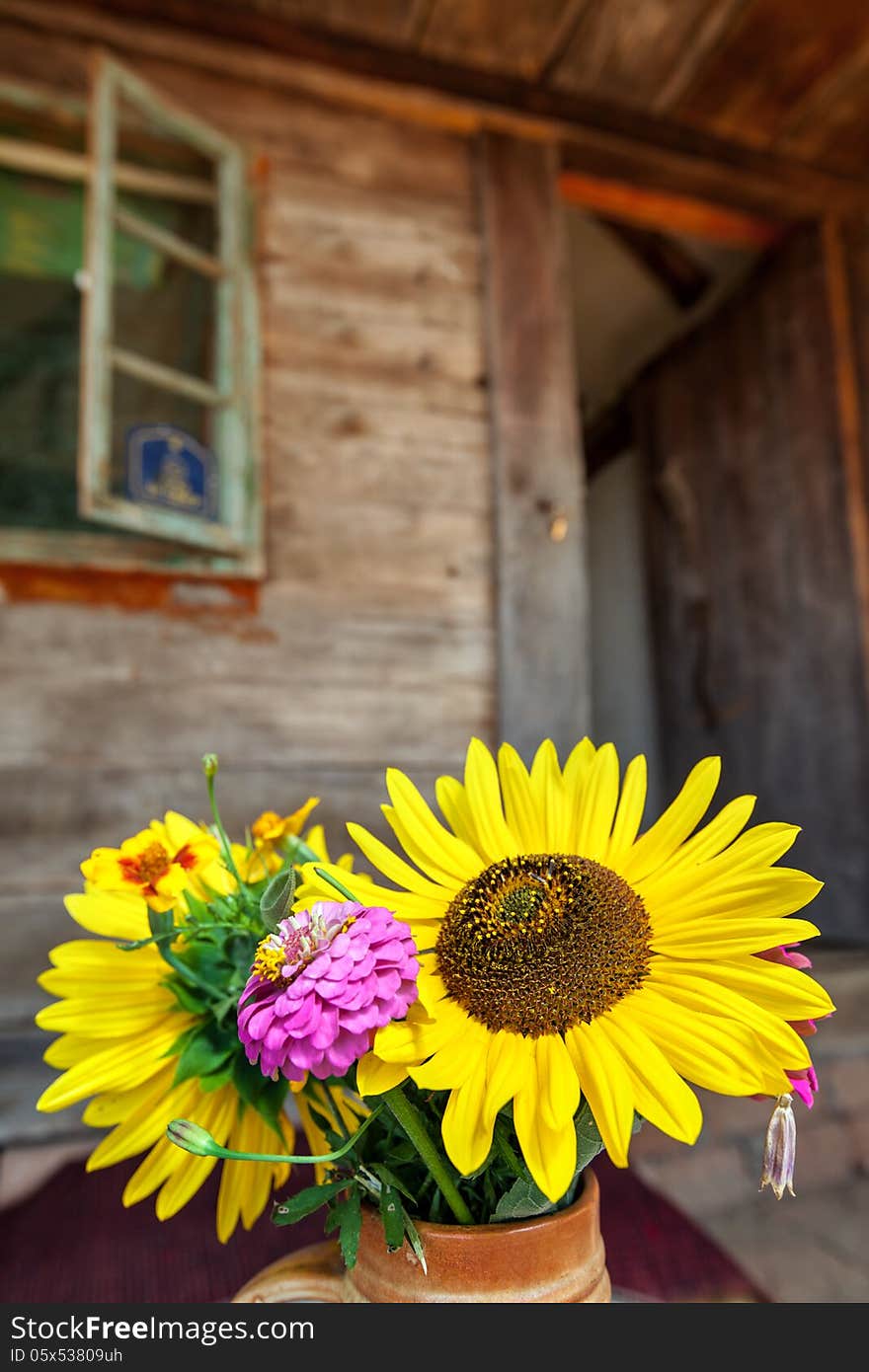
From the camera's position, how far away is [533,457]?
223cm

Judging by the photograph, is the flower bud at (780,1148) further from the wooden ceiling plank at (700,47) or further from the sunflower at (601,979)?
the wooden ceiling plank at (700,47)

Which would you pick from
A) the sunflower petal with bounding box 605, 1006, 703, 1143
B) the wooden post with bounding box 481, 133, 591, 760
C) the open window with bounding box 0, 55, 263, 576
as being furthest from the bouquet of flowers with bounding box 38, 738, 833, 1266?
the wooden post with bounding box 481, 133, 591, 760

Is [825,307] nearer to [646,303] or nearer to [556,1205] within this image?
[646,303]

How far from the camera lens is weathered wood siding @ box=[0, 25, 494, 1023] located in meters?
1.83

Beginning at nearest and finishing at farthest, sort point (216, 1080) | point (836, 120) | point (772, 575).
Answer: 1. point (216, 1080)
2. point (836, 120)
3. point (772, 575)

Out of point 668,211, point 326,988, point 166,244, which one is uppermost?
point 668,211

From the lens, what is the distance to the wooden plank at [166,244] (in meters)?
1.91

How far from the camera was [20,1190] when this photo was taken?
4.16 ft

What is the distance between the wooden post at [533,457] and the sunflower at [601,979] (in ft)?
5.47

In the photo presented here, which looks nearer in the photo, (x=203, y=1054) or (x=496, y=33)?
(x=203, y=1054)

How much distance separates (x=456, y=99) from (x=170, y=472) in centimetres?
127

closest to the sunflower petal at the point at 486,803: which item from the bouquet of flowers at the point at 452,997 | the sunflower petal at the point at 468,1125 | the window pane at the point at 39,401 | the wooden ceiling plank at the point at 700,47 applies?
the bouquet of flowers at the point at 452,997

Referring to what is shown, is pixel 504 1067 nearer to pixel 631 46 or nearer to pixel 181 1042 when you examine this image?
pixel 181 1042

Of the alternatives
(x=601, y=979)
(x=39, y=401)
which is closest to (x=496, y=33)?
(x=601, y=979)
